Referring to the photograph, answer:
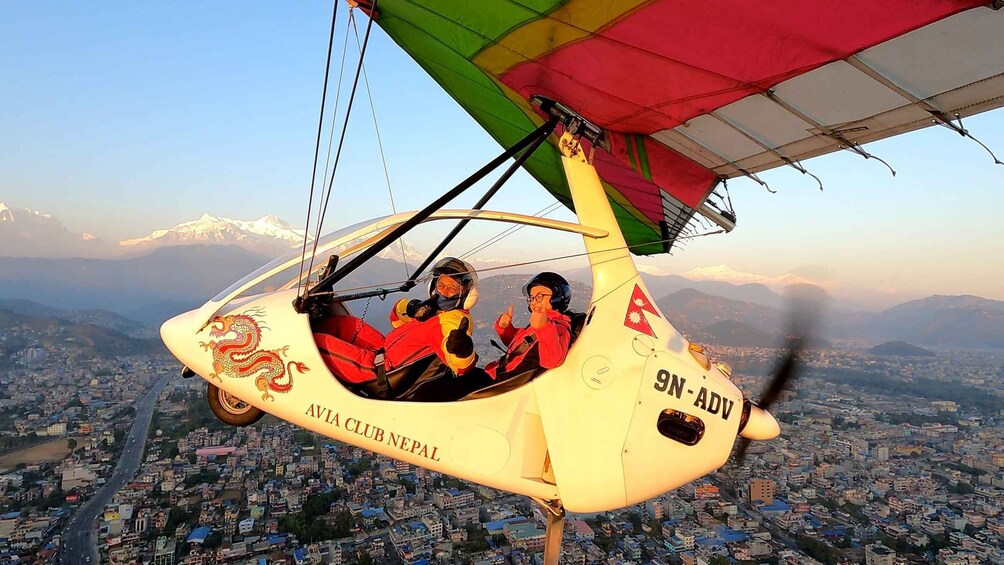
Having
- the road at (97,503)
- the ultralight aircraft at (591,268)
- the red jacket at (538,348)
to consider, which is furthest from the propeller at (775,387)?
the road at (97,503)

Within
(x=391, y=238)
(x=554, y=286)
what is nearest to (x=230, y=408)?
(x=391, y=238)

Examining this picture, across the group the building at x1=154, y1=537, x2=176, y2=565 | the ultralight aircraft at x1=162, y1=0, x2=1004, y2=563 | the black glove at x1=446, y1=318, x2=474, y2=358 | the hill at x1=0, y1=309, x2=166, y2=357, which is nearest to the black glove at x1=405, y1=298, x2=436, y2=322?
the black glove at x1=446, y1=318, x2=474, y2=358

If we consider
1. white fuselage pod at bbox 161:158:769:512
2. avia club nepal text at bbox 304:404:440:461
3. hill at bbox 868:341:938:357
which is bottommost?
avia club nepal text at bbox 304:404:440:461

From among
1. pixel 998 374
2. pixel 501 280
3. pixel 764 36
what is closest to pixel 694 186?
pixel 501 280

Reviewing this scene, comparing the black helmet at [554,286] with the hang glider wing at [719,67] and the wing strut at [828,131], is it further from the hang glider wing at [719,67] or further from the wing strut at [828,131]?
the wing strut at [828,131]

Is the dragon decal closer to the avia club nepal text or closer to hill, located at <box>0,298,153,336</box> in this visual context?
the avia club nepal text

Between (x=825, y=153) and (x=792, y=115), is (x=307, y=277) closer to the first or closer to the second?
(x=792, y=115)

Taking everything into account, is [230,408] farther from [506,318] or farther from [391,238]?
[506,318]

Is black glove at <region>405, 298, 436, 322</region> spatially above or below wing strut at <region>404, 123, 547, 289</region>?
below
